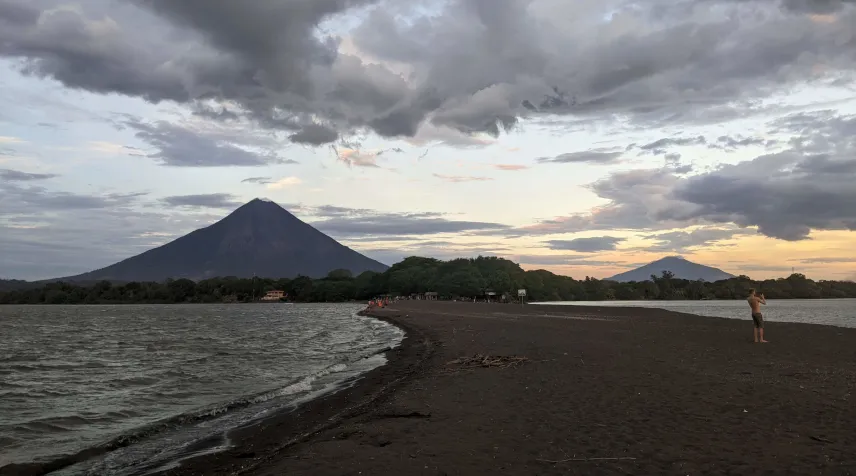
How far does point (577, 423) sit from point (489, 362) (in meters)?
8.14

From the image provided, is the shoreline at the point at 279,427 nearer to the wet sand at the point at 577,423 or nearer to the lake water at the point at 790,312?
the wet sand at the point at 577,423

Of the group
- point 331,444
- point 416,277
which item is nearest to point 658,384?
point 331,444

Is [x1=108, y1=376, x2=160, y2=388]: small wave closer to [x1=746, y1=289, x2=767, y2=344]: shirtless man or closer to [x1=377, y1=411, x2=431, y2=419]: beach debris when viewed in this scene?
[x1=377, y1=411, x2=431, y2=419]: beach debris

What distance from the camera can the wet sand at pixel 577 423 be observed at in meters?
6.98

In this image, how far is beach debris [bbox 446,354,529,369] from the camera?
16727 millimetres

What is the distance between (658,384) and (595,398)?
91.2 inches

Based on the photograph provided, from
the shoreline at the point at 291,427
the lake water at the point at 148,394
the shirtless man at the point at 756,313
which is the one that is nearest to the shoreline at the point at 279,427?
the shoreline at the point at 291,427

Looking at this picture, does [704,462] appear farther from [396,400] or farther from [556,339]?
[556,339]

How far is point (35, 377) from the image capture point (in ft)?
65.8

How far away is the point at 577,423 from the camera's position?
8.95 metres

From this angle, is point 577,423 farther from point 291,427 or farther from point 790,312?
point 790,312

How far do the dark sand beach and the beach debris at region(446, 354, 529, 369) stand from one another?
0.36 meters

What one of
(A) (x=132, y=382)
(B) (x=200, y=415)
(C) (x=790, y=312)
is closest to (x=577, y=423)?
(B) (x=200, y=415)

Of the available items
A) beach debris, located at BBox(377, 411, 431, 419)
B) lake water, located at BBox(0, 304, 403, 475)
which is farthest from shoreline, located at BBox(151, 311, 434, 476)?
beach debris, located at BBox(377, 411, 431, 419)
